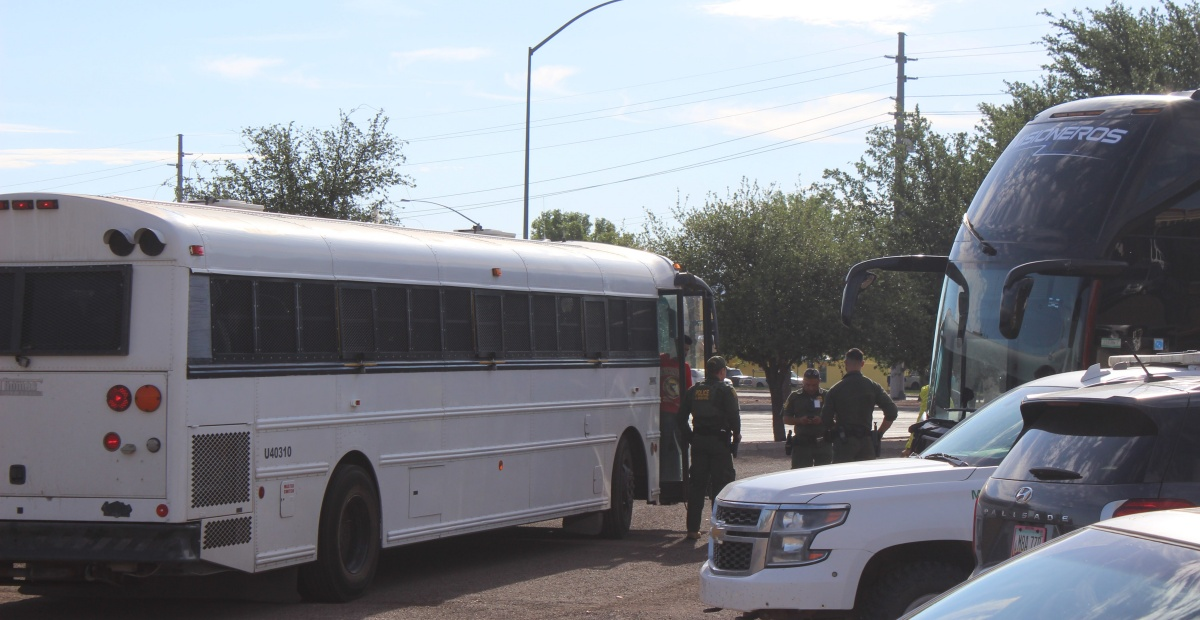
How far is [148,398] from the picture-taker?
9.65m

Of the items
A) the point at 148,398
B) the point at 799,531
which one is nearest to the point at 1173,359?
the point at 799,531

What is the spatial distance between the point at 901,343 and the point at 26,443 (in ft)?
86.4

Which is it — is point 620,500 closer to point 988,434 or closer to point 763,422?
point 988,434

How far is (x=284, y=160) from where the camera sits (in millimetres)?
26422

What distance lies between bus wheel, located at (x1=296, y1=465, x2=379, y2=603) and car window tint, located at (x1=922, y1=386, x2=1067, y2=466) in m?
4.86

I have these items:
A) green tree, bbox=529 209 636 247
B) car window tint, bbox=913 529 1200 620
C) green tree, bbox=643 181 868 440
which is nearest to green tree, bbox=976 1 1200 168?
green tree, bbox=643 181 868 440

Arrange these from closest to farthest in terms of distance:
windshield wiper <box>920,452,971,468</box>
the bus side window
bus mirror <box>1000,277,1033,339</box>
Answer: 1. windshield wiper <box>920,452,971,468</box>
2. the bus side window
3. bus mirror <box>1000,277,1033,339</box>

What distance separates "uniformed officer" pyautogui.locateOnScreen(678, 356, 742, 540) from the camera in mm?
14672

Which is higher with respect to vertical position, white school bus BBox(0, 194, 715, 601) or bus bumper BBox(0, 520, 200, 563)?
white school bus BBox(0, 194, 715, 601)

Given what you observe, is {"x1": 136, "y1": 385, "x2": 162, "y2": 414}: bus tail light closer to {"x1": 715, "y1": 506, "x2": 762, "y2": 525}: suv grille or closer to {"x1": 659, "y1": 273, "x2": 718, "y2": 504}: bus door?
{"x1": 715, "y1": 506, "x2": 762, "y2": 525}: suv grille

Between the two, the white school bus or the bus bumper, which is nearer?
the bus bumper

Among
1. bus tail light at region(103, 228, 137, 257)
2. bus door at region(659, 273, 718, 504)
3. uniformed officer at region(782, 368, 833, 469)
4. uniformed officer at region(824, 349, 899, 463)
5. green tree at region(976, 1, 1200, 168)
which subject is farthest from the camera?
green tree at region(976, 1, 1200, 168)

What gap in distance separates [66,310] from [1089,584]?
8.03m

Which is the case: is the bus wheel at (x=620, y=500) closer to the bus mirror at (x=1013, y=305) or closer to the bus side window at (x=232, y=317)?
the bus mirror at (x=1013, y=305)
